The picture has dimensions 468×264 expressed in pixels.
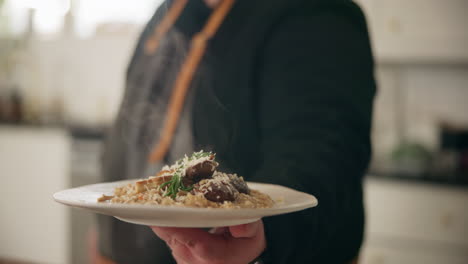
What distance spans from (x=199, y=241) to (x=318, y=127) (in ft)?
0.59

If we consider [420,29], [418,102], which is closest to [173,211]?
[420,29]

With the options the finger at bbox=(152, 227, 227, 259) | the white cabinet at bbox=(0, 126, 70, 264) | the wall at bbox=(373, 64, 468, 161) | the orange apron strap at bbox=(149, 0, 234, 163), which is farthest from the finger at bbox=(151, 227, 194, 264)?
the wall at bbox=(373, 64, 468, 161)

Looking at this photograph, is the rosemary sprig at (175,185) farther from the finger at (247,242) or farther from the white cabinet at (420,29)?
the white cabinet at (420,29)

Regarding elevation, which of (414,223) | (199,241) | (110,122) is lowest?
(414,223)

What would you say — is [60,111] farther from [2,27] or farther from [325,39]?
[325,39]

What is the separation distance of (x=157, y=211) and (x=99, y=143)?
5.85 feet

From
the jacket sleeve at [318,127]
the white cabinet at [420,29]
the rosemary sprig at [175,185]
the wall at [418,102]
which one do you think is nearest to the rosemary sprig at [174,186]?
the rosemary sprig at [175,185]

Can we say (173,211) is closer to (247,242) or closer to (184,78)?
(247,242)

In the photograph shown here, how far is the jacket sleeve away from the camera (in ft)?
1.38

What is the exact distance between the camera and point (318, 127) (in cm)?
45

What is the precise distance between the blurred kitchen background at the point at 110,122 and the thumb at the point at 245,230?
0.71 m

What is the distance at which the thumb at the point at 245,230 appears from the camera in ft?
1.10

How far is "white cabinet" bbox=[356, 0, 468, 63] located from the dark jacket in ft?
3.75

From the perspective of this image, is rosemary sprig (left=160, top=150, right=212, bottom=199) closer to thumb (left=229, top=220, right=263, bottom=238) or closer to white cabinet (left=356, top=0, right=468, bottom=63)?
thumb (left=229, top=220, right=263, bottom=238)
